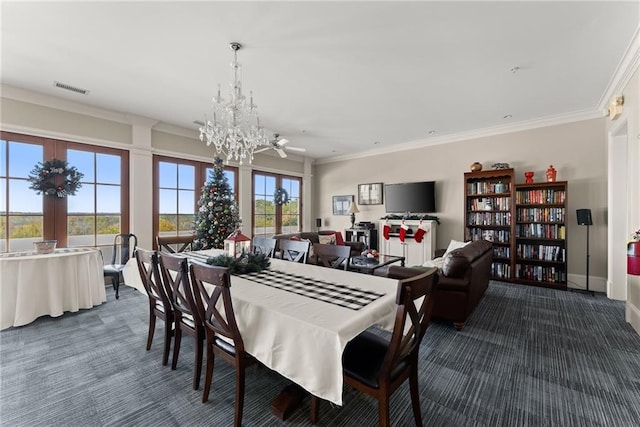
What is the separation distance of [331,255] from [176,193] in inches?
154

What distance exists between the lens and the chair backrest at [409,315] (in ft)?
4.06

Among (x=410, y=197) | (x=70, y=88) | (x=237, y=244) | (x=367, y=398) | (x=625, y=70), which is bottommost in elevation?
(x=367, y=398)

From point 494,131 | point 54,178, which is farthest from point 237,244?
point 494,131

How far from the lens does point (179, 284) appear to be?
Result: 189 cm

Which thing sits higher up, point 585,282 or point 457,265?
point 457,265

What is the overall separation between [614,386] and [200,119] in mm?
5798

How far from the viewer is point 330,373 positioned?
1200 mm

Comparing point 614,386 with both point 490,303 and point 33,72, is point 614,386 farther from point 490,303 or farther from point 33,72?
point 33,72

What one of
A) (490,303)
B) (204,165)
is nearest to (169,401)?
(490,303)

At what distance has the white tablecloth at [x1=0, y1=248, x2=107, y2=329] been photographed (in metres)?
2.88

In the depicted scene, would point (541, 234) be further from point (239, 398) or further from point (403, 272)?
point (239, 398)

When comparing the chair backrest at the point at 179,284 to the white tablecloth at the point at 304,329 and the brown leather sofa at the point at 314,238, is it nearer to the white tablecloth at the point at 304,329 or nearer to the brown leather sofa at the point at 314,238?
the white tablecloth at the point at 304,329

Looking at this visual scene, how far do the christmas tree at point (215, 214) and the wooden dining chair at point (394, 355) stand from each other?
12.3 ft

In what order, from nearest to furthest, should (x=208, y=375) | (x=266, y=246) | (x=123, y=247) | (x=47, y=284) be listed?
(x=208, y=375) → (x=47, y=284) → (x=266, y=246) → (x=123, y=247)
